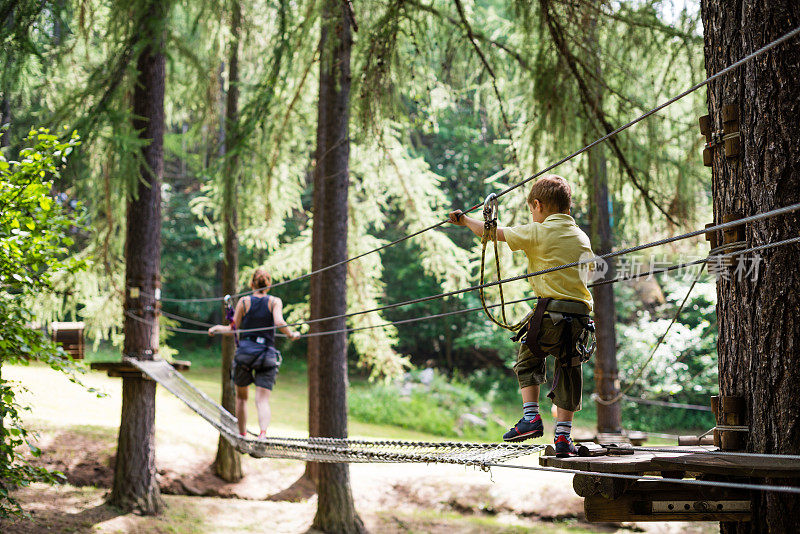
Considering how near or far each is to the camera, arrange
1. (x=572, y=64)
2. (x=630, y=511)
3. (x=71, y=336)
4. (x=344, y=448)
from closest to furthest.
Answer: (x=630, y=511) → (x=344, y=448) → (x=572, y=64) → (x=71, y=336)

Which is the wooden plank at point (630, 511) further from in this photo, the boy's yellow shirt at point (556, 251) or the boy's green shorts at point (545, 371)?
the boy's yellow shirt at point (556, 251)

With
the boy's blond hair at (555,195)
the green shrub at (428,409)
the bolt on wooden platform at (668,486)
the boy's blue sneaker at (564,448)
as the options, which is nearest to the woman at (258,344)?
the boy's blond hair at (555,195)

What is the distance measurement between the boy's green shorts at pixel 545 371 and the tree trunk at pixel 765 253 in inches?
20.4

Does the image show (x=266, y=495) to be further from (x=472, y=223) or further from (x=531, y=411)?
(x=472, y=223)

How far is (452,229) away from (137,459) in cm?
1244

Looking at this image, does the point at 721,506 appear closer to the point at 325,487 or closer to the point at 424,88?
the point at 325,487

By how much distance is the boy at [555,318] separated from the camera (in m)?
2.70

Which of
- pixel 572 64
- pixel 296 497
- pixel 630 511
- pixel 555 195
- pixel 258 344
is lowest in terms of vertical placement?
pixel 296 497

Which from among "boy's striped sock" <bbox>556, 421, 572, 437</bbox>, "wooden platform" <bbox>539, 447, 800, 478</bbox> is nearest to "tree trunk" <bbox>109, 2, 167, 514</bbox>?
"boy's striped sock" <bbox>556, 421, 572, 437</bbox>

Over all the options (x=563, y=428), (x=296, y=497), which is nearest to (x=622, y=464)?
(x=563, y=428)

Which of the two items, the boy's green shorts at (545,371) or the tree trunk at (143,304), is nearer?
the boy's green shorts at (545,371)

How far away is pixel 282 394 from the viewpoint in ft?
48.3

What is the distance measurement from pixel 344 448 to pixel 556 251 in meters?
1.43

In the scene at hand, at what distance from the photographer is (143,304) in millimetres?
6707
